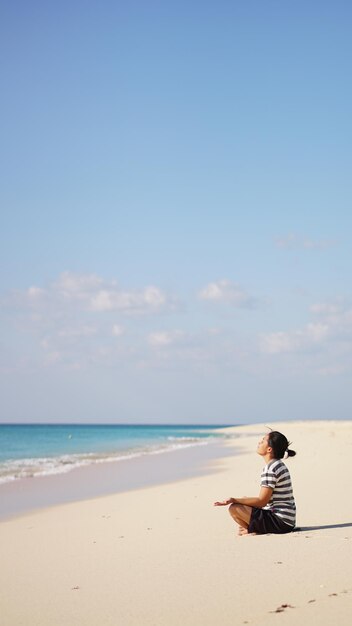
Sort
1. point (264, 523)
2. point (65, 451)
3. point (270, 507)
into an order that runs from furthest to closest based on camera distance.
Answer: point (65, 451), point (270, 507), point (264, 523)

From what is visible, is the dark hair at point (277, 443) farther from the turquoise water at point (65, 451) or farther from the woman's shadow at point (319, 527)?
the turquoise water at point (65, 451)

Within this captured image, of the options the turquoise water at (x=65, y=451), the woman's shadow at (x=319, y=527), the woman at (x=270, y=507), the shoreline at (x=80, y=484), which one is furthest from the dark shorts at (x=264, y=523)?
the turquoise water at (x=65, y=451)

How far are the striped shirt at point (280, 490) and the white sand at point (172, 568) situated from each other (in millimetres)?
278

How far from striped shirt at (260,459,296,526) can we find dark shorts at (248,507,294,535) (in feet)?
0.23

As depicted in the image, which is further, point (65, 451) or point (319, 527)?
point (65, 451)

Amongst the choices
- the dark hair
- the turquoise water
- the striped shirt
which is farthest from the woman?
the turquoise water

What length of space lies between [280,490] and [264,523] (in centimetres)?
44

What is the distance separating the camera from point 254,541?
24.3ft

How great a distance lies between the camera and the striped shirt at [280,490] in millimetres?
7809

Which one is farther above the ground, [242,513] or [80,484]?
[242,513]

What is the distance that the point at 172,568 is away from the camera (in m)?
6.48

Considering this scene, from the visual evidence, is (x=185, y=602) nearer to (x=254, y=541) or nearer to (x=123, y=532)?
(x=254, y=541)

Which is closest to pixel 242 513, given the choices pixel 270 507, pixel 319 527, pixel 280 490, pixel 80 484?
pixel 270 507

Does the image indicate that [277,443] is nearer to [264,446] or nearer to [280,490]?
[264,446]
